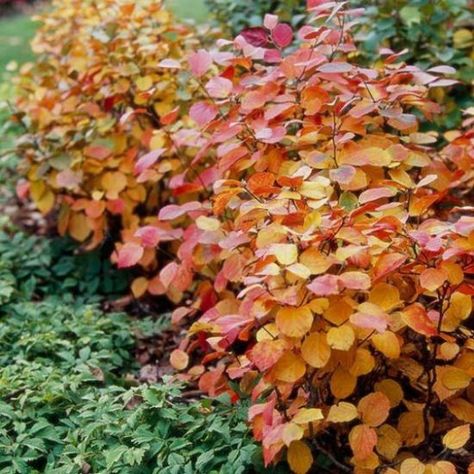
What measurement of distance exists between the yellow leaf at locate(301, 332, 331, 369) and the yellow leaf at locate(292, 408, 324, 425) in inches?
3.9

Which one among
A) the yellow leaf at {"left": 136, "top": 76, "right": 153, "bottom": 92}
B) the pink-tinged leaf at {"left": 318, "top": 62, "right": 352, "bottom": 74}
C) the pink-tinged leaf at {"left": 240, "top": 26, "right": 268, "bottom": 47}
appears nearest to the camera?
the pink-tinged leaf at {"left": 318, "top": 62, "right": 352, "bottom": 74}

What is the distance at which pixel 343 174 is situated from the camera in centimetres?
225

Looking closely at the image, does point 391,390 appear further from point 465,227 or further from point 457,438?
point 465,227

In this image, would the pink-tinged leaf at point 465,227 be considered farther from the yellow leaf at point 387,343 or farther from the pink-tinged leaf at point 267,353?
the pink-tinged leaf at point 267,353

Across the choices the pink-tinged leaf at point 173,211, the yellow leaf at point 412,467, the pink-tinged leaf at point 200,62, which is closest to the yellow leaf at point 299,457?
the yellow leaf at point 412,467

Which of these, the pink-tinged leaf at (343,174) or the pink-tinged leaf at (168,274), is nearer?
the pink-tinged leaf at (343,174)

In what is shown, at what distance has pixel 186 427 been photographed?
7.43 feet

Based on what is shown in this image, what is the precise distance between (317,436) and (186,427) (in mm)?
342

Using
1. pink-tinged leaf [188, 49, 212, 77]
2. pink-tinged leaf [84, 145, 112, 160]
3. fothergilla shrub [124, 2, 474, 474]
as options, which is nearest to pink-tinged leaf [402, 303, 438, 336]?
fothergilla shrub [124, 2, 474, 474]

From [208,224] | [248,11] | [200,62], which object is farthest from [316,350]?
[248,11]

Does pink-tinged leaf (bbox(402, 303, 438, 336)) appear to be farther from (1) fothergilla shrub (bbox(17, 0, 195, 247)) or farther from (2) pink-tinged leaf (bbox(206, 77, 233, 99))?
(1) fothergilla shrub (bbox(17, 0, 195, 247))

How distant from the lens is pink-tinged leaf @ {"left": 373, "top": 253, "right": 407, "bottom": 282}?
1.95 meters

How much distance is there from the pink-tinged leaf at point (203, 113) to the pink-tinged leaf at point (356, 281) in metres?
0.83

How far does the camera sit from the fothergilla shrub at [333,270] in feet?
6.38
